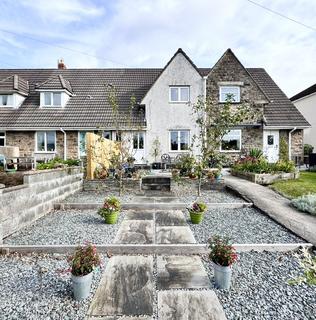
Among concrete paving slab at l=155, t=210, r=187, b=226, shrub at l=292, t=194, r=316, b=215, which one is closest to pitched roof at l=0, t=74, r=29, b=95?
concrete paving slab at l=155, t=210, r=187, b=226

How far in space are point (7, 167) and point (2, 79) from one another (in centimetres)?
1575

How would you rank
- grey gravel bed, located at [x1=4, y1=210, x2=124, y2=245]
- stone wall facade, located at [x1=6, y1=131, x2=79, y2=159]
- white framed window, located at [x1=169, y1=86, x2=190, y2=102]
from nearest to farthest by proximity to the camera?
grey gravel bed, located at [x1=4, y1=210, x2=124, y2=245], stone wall facade, located at [x1=6, y1=131, x2=79, y2=159], white framed window, located at [x1=169, y1=86, x2=190, y2=102]

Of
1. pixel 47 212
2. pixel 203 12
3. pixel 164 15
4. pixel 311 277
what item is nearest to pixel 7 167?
pixel 47 212

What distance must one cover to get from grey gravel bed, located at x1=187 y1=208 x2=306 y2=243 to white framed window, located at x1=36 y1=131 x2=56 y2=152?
14870 millimetres

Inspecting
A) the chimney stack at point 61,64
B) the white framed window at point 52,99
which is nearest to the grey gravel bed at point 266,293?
the white framed window at point 52,99

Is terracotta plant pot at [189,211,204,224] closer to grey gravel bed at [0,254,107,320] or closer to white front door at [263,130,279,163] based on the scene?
grey gravel bed at [0,254,107,320]

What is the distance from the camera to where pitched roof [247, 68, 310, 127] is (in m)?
19.0

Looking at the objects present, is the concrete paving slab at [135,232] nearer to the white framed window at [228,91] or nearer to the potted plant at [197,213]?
the potted plant at [197,213]

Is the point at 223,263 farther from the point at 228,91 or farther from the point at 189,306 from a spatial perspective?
the point at 228,91

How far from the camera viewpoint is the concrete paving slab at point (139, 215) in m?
7.06

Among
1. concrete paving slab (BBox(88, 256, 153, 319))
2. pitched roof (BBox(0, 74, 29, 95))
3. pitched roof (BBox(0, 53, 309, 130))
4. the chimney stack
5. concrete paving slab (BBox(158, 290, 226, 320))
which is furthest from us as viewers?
the chimney stack

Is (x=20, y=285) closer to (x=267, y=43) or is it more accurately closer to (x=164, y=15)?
(x=164, y=15)

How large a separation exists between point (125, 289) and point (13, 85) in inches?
804

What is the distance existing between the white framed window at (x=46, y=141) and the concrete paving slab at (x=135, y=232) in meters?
14.2
